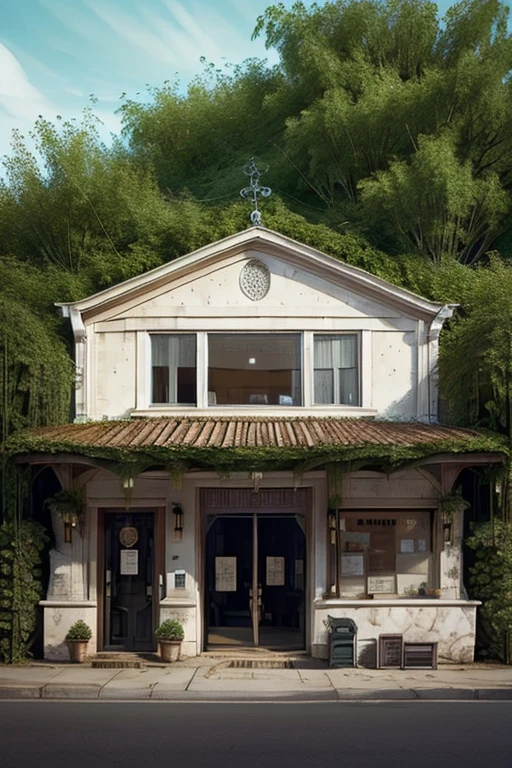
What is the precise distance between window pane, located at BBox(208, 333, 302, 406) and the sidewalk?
17.8 ft

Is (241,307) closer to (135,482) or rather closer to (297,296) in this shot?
(297,296)

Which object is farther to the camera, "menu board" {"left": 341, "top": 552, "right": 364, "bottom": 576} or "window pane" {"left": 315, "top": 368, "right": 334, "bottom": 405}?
"window pane" {"left": 315, "top": 368, "right": 334, "bottom": 405}

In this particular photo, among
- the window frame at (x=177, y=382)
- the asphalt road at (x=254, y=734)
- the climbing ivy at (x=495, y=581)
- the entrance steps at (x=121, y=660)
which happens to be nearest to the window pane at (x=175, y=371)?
the window frame at (x=177, y=382)

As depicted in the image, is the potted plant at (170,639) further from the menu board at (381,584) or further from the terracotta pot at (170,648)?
the menu board at (381,584)

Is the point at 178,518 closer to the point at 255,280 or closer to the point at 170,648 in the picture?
the point at 170,648

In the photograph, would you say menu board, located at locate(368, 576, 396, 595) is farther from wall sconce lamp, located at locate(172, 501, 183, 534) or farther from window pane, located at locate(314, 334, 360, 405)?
wall sconce lamp, located at locate(172, 501, 183, 534)

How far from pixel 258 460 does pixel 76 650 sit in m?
4.96

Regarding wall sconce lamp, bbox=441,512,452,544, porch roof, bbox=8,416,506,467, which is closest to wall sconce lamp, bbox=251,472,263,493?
porch roof, bbox=8,416,506,467

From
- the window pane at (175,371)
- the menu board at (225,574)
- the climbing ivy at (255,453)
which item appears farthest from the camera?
the window pane at (175,371)

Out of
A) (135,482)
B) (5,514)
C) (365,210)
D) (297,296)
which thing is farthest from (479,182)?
(5,514)

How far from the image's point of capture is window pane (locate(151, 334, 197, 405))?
19.4 m

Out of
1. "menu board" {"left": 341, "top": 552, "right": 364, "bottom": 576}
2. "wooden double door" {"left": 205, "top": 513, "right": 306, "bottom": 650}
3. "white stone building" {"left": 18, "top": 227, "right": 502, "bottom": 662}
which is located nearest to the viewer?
"white stone building" {"left": 18, "top": 227, "right": 502, "bottom": 662}

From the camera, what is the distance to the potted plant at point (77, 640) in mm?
17047

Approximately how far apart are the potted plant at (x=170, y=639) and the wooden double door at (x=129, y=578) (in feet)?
3.62
